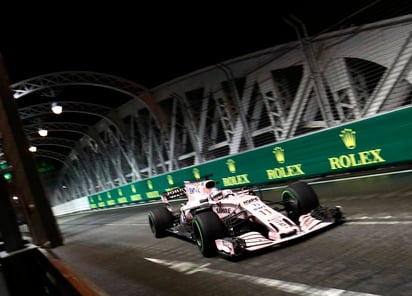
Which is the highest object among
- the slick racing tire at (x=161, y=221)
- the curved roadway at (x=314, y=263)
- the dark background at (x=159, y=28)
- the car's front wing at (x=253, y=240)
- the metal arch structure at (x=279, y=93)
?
the dark background at (x=159, y=28)

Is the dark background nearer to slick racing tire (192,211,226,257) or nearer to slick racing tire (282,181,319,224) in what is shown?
slick racing tire (282,181,319,224)

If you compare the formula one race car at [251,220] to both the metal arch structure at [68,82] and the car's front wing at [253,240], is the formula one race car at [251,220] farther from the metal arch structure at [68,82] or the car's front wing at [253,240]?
the metal arch structure at [68,82]

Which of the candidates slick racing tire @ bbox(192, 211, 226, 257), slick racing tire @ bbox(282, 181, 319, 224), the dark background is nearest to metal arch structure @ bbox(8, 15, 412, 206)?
the dark background

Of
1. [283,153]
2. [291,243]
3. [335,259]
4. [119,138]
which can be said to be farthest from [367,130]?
[119,138]

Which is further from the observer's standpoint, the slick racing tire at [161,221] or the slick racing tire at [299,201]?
the slick racing tire at [161,221]

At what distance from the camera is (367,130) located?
10.2 meters

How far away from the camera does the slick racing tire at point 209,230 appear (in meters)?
6.54

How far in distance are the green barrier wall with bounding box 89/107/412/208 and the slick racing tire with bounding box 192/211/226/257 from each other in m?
4.89

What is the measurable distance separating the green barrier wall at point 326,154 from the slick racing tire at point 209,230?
192 inches

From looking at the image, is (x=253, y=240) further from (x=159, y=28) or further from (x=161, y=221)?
(x=159, y=28)

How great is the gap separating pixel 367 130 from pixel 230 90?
731 centimetres

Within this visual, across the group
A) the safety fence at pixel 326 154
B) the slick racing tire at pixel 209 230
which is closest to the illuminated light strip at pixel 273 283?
the slick racing tire at pixel 209 230

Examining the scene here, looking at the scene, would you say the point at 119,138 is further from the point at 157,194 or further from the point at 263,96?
the point at 263,96

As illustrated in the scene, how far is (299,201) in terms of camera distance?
6.95 metres
